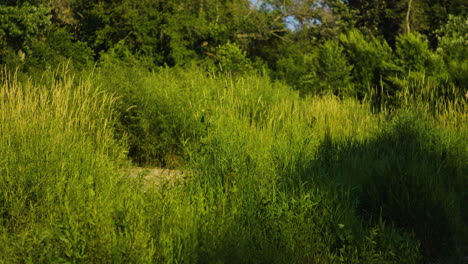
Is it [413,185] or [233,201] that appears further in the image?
[413,185]

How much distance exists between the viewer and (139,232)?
11.6 feet

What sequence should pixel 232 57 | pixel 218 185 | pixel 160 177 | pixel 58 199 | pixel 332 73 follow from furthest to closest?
pixel 232 57 < pixel 332 73 < pixel 160 177 < pixel 218 185 < pixel 58 199

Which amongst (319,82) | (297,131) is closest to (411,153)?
(297,131)

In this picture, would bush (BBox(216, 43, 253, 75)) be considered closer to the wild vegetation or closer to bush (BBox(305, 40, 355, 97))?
bush (BBox(305, 40, 355, 97))

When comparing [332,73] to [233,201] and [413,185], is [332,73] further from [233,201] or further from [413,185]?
[233,201]

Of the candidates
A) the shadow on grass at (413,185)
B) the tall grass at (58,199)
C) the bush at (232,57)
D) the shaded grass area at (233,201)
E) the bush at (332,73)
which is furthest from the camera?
the bush at (232,57)

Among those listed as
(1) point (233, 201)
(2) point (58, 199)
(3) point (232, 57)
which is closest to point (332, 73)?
(3) point (232, 57)

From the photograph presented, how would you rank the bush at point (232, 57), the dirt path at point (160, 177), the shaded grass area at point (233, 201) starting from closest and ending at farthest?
the shaded grass area at point (233, 201), the dirt path at point (160, 177), the bush at point (232, 57)

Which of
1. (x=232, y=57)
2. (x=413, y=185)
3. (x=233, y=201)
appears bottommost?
(x=233, y=201)

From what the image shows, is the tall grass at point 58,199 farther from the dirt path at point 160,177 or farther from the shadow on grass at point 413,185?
the shadow on grass at point 413,185

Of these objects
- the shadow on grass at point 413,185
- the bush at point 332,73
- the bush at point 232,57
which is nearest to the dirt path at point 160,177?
the shadow on grass at point 413,185

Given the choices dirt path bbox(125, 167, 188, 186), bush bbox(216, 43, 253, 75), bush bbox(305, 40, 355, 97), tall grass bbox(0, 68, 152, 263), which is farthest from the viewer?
bush bbox(216, 43, 253, 75)

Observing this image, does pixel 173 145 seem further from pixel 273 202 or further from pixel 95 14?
pixel 95 14

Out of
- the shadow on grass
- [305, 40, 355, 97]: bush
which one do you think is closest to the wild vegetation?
the shadow on grass
